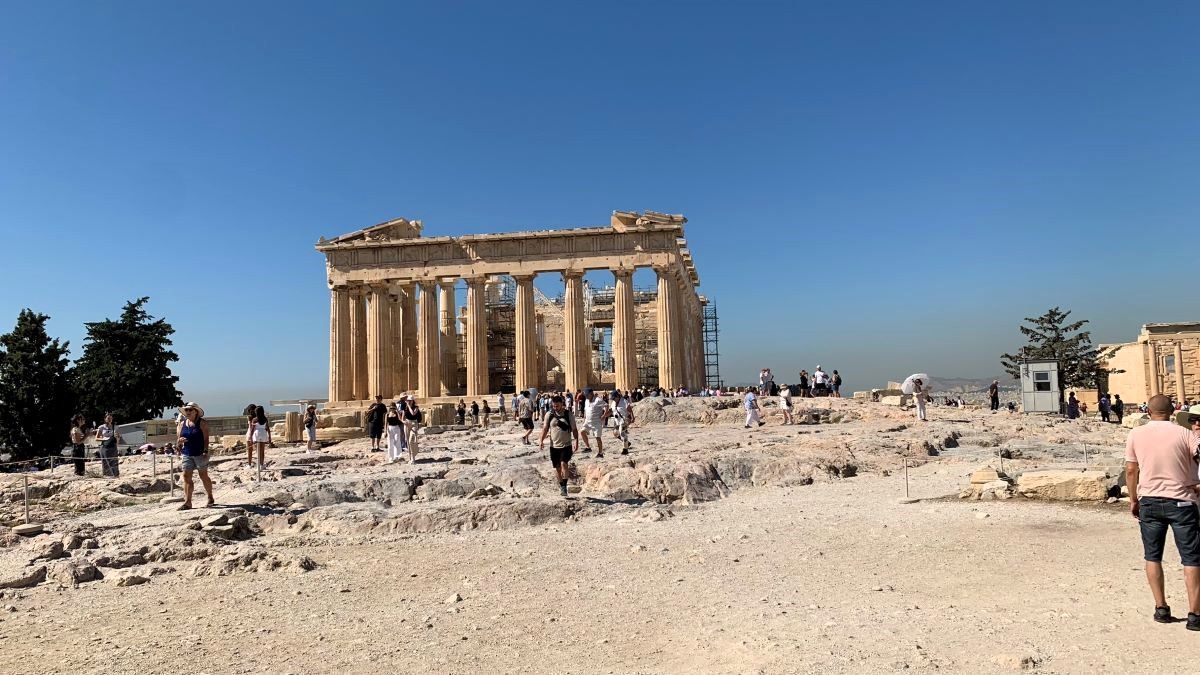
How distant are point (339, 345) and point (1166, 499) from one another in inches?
1664

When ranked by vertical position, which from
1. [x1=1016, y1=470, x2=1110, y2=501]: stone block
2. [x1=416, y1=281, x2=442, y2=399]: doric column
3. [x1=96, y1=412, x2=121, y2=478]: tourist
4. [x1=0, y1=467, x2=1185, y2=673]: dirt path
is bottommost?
[x1=0, y1=467, x2=1185, y2=673]: dirt path

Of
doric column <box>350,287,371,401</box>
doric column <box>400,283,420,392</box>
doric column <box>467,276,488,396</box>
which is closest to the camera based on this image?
doric column <box>467,276,488,396</box>

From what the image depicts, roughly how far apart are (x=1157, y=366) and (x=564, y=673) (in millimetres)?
53620

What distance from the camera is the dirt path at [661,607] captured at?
541 centimetres

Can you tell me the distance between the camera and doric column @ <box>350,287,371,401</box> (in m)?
43.7

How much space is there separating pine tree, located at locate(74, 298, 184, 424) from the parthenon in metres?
11.1

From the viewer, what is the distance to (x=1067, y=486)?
11.0 metres

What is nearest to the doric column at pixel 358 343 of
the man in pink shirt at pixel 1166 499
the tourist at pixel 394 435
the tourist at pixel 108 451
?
the tourist at pixel 108 451

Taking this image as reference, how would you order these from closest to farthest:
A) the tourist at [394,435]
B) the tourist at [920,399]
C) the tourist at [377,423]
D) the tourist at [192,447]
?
the tourist at [192,447] → the tourist at [394,435] → the tourist at [377,423] → the tourist at [920,399]

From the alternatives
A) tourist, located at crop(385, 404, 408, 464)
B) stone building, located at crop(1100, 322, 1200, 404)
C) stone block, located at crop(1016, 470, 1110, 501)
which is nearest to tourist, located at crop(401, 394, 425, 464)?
tourist, located at crop(385, 404, 408, 464)

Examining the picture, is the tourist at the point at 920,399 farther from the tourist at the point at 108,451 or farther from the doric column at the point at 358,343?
the doric column at the point at 358,343

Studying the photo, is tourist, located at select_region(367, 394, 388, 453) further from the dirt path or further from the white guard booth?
the white guard booth

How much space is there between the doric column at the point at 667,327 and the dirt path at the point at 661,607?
97.6 ft

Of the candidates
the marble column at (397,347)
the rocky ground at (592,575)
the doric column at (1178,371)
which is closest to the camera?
the rocky ground at (592,575)
